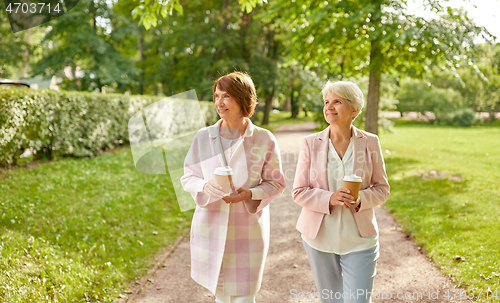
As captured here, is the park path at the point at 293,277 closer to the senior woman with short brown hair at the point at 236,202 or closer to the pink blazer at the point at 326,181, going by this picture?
the senior woman with short brown hair at the point at 236,202

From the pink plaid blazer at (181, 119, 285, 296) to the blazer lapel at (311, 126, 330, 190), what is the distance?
0.26m

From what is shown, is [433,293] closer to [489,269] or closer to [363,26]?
[489,269]

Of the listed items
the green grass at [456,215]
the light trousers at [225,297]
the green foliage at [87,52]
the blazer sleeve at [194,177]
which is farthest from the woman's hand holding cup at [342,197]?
the green foliage at [87,52]

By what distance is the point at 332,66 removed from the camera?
13.7 meters

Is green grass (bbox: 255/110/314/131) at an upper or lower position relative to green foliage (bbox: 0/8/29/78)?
lower

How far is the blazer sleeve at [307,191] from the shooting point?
247 cm

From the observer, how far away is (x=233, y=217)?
2537 mm

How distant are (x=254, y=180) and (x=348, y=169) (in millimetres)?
638

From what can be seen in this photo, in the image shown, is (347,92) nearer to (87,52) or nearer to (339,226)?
(339,226)

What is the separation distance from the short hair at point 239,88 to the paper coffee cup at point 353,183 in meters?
0.78

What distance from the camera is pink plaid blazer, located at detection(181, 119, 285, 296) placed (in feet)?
8.15

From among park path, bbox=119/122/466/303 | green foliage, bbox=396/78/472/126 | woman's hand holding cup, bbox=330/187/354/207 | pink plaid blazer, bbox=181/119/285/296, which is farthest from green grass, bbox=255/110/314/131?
woman's hand holding cup, bbox=330/187/354/207

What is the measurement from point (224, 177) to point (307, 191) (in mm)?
725

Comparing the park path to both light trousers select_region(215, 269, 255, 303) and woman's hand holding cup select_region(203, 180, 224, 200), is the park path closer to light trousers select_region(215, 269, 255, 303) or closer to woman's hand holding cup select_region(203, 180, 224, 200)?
light trousers select_region(215, 269, 255, 303)
